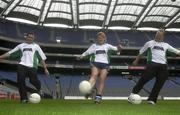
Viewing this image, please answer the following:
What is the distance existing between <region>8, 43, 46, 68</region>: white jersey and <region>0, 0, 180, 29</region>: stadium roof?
32689 millimetres

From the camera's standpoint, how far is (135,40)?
2303 inches

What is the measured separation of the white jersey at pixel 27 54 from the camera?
44.8 feet

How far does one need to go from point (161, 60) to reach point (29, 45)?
15.8 ft

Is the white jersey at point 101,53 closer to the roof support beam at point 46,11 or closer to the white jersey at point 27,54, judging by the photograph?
the white jersey at point 27,54

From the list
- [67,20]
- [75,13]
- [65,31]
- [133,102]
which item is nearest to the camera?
[133,102]

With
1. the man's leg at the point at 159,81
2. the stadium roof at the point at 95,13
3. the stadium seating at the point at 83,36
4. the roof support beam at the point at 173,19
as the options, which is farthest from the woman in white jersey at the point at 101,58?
the stadium seating at the point at 83,36

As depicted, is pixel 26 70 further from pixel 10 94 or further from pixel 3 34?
pixel 3 34

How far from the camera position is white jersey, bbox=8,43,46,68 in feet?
44.8

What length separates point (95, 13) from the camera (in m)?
50.6

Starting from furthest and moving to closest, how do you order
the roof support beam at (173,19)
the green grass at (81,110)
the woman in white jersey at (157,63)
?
1. the roof support beam at (173,19)
2. the woman in white jersey at (157,63)
3. the green grass at (81,110)

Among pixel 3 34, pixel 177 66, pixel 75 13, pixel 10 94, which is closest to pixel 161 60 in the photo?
pixel 10 94

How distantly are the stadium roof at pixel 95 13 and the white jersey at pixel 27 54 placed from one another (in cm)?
3269

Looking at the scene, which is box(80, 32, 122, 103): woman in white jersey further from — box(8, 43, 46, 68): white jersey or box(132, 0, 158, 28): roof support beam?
box(132, 0, 158, 28): roof support beam

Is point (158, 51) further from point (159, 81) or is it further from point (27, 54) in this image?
point (27, 54)
